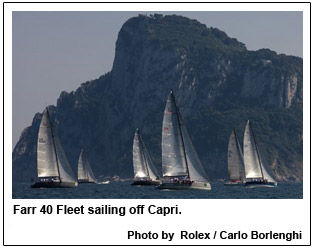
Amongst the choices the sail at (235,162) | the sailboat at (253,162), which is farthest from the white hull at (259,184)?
the sail at (235,162)

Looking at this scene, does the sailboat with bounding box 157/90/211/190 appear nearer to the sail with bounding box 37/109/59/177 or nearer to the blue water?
the blue water

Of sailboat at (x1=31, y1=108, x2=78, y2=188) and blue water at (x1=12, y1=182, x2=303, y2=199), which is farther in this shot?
sailboat at (x1=31, y1=108, x2=78, y2=188)

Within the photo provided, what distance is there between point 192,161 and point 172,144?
9.71ft

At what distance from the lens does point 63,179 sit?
321ft

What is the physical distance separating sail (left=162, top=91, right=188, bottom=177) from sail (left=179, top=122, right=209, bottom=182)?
529mm

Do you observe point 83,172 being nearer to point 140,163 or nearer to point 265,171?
point 140,163

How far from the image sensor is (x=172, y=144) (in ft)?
268

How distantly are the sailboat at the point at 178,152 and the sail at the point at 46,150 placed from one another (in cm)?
1820

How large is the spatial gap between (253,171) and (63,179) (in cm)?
2860

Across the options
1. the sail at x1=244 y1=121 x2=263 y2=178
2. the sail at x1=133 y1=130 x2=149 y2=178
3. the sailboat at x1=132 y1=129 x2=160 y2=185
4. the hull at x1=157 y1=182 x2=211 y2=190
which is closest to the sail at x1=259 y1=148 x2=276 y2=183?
the sail at x1=244 y1=121 x2=263 y2=178

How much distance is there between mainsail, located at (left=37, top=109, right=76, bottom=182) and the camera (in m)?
94.5
